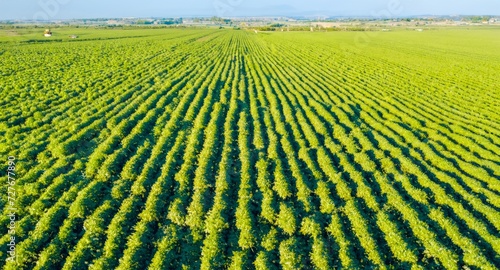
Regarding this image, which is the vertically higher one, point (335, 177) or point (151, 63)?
point (151, 63)

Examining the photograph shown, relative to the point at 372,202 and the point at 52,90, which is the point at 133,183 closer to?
the point at 372,202

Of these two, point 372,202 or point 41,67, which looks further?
point 41,67

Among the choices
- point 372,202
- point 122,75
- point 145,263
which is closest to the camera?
point 145,263

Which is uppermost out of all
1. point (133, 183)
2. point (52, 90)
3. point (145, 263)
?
point (52, 90)

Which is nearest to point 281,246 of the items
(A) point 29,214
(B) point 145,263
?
(B) point 145,263

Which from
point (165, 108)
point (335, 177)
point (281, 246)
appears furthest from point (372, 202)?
point (165, 108)

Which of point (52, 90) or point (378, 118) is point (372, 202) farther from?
point (52, 90)

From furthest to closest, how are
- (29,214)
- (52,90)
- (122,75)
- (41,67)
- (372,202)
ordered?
1. (41,67)
2. (122,75)
3. (52,90)
4. (372,202)
5. (29,214)
